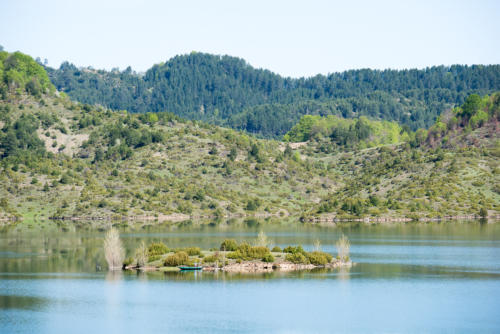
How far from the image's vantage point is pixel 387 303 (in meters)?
71.6

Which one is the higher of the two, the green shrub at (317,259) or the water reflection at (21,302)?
the green shrub at (317,259)

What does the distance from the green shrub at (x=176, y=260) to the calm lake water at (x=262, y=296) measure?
14.6 feet

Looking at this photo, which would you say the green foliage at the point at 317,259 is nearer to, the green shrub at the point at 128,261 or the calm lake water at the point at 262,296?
the calm lake water at the point at 262,296

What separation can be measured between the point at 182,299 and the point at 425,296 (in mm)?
23453

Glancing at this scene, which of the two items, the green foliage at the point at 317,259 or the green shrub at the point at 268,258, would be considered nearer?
the green shrub at the point at 268,258

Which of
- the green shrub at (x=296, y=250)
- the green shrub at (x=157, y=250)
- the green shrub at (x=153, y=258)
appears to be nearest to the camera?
the green shrub at (x=153, y=258)

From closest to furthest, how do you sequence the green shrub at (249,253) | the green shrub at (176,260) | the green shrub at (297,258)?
the green shrub at (249,253), the green shrub at (176,260), the green shrub at (297,258)

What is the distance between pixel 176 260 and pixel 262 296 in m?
21.9

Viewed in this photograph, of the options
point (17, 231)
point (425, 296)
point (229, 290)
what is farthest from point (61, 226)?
point (425, 296)

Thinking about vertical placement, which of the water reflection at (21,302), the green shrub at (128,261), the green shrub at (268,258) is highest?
the green shrub at (268,258)

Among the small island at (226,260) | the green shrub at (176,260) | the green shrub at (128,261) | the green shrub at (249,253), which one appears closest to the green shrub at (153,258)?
the small island at (226,260)

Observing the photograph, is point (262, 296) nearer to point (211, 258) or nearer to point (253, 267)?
point (253, 267)

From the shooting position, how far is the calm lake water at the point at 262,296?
63.3 m

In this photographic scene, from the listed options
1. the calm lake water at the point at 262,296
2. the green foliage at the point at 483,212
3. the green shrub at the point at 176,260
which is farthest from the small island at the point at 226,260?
the green foliage at the point at 483,212
